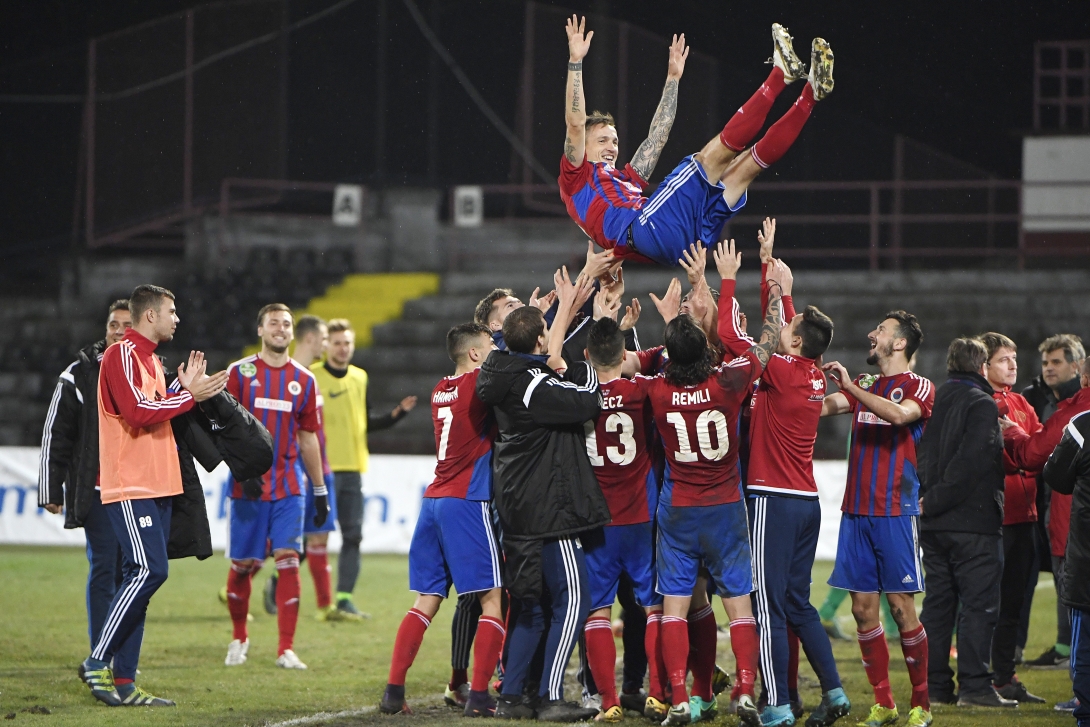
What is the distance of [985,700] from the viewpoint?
5957 millimetres

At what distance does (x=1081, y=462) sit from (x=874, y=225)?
465 inches

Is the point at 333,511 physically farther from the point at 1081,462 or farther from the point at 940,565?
the point at 1081,462

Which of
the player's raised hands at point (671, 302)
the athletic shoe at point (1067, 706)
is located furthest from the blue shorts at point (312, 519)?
the athletic shoe at point (1067, 706)

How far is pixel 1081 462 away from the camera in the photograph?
15.3 feet

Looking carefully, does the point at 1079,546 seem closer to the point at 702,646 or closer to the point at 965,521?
the point at 965,521

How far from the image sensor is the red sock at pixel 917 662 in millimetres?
5391

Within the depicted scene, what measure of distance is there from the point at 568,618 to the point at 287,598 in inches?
Result: 86.6

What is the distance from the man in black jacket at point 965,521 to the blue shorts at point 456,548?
2264mm

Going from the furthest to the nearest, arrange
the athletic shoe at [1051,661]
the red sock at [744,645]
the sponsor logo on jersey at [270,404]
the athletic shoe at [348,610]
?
the athletic shoe at [348,610] → the athletic shoe at [1051,661] → the sponsor logo on jersey at [270,404] → the red sock at [744,645]

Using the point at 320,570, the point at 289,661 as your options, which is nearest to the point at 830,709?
the point at 289,661

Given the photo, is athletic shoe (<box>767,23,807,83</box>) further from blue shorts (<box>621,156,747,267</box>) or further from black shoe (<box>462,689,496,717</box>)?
black shoe (<box>462,689,496,717</box>)

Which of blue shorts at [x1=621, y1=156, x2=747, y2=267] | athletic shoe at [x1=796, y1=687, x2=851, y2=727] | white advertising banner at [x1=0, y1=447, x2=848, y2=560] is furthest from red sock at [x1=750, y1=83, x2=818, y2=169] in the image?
white advertising banner at [x1=0, y1=447, x2=848, y2=560]

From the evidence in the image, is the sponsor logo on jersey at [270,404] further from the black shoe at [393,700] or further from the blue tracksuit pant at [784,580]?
the blue tracksuit pant at [784,580]

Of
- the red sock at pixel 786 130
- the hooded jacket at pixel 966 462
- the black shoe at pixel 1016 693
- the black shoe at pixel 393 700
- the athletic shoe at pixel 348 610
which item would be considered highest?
the red sock at pixel 786 130
